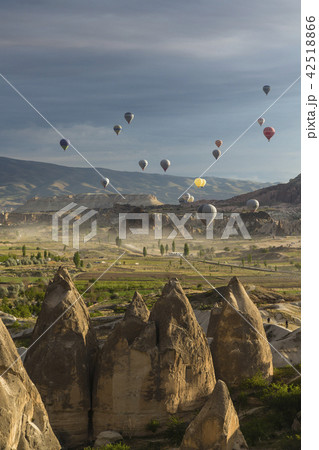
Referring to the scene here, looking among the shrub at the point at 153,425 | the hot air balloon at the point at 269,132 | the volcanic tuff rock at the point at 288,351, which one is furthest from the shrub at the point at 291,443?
the hot air balloon at the point at 269,132

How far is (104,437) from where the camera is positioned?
1523 cm

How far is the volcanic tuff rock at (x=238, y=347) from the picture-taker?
60.2ft

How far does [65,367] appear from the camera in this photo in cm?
1581

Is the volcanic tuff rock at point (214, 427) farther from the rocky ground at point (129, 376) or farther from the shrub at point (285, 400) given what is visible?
the shrub at point (285, 400)

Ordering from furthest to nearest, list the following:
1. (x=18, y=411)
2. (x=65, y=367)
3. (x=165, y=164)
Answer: (x=165, y=164) → (x=65, y=367) → (x=18, y=411)

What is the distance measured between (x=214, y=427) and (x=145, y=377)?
3334 millimetres

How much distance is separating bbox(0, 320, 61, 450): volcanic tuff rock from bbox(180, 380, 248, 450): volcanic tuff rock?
3013 mm

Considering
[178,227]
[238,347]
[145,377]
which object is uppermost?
[178,227]

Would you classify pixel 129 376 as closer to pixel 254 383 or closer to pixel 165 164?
pixel 254 383

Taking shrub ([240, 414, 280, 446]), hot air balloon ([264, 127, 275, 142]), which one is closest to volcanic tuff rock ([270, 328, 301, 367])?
shrub ([240, 414, 280, 446])

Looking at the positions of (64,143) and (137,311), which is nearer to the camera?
(137,311)

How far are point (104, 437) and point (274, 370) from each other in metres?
7.39

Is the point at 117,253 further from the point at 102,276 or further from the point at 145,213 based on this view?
the point at 145,213

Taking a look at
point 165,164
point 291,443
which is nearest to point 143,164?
point 165,164
